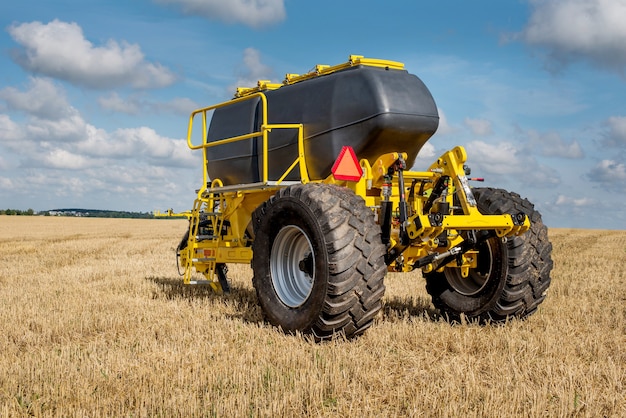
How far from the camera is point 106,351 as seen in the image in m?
5.45

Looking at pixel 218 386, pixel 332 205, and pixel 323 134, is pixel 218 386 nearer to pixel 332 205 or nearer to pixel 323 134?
pixel 332 205

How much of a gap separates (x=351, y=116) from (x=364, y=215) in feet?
5.14

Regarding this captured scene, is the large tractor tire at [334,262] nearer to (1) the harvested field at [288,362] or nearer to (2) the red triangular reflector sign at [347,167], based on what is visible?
(1) the harvested field at [288,362]

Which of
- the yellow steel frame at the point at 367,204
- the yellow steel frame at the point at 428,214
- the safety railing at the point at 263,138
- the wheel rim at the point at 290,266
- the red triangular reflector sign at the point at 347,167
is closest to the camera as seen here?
the yellow steel frame at the point at 428,214

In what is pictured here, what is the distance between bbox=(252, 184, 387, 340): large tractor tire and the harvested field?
0.64 feet

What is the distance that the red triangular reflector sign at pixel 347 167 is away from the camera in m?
6.39

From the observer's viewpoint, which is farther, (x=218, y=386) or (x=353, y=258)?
(x=353, y=258)

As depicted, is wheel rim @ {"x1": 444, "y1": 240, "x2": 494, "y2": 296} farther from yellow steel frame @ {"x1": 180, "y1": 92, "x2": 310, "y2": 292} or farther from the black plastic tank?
yellow steel frame @ {"x1": 180, "y1": 92, "x2": 310, "y2": 292}

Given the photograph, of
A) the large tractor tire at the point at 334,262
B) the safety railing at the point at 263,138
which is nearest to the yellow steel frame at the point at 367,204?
the safety railing at the point at 263,138

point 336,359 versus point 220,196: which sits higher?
point 220,196

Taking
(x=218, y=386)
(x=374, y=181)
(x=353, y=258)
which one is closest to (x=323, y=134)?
(x=374, y=181)

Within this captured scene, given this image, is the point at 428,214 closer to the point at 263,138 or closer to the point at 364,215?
the point at 364,215

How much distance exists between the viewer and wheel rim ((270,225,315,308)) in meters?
6.50

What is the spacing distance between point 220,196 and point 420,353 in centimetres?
421
